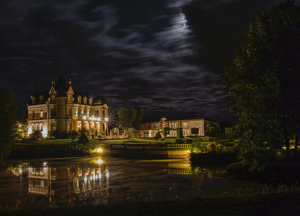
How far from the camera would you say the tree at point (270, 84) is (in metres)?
14.7

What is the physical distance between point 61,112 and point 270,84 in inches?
2638

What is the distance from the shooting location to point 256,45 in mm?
15992

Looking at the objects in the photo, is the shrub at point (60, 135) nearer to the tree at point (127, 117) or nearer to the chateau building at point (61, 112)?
the chateau building at point (61, 112)

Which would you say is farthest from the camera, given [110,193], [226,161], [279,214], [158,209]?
[226,161]

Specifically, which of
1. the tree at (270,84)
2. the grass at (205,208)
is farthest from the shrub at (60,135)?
the grass at (205,208)

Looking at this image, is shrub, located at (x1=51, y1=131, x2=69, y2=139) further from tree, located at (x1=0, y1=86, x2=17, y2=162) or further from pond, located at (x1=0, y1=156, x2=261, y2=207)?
pond, located at (x1=0, y1=156, x2=261, y2=207)

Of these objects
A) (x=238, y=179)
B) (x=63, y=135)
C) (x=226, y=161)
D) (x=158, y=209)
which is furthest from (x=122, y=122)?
(x=158, y=209)

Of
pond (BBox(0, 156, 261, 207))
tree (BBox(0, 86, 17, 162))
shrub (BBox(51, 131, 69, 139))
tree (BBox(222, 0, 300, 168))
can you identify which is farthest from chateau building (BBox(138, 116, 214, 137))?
tree (BBox(222, 0, 300, 168))

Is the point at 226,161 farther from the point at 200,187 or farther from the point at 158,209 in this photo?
the point at 158,209

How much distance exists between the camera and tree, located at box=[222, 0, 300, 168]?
579 inches

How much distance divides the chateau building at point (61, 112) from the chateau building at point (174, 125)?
16.5 metres

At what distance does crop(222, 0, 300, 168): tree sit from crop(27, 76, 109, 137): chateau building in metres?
62.8

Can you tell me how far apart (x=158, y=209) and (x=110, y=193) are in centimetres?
569

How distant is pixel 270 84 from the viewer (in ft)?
47.0
